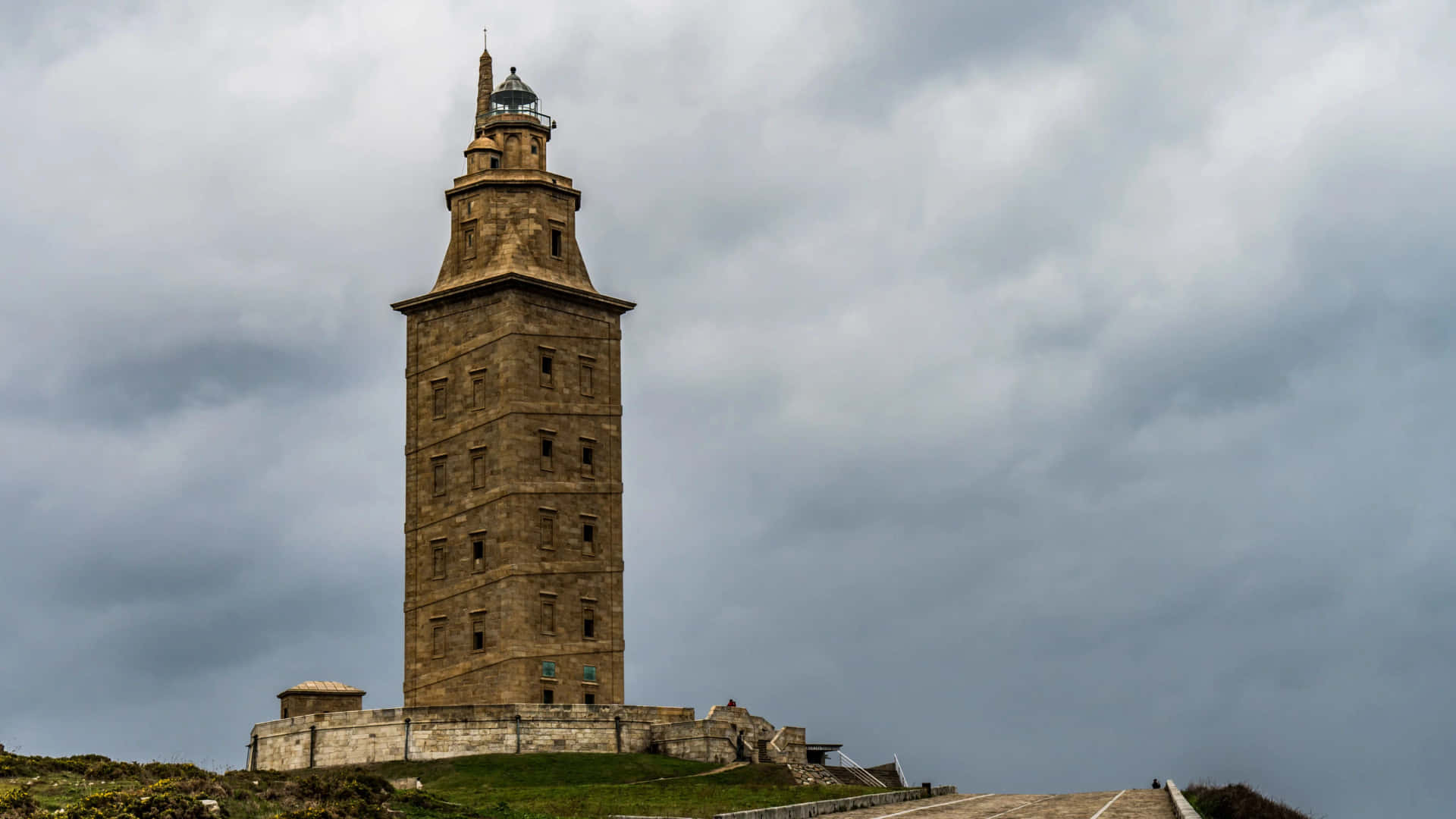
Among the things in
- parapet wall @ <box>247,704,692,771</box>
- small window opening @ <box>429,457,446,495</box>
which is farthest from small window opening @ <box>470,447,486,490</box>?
parapet wall @ <box>247,704,692,771</box>

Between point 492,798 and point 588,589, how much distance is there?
86.0 feet

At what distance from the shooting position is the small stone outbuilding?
67.8m

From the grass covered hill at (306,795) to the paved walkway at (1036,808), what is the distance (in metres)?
3.07

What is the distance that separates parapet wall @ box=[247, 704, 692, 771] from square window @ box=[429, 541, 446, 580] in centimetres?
956

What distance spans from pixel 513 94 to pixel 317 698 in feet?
89.2

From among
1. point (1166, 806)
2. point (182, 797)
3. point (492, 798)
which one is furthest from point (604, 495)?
point (182, 797)

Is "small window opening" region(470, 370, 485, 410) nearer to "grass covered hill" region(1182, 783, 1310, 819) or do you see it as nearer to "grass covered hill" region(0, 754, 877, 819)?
"grass covered hill" region(0, 754, 877, 819)

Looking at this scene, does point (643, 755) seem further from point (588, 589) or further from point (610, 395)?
point (610, 395)

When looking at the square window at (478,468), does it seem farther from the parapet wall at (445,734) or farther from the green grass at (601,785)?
the green grass at (601,785)

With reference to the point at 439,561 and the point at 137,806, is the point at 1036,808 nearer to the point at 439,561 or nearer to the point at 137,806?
the point at 137,806

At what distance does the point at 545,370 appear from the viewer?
7288 cm

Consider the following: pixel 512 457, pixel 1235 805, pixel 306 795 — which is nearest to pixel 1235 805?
pixel 1235 805

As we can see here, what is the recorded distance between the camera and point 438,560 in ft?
→ 238

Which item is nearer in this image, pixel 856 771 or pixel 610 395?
pixel 856 771
